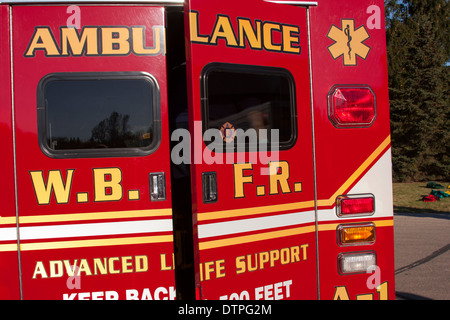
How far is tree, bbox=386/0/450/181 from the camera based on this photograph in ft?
72.9

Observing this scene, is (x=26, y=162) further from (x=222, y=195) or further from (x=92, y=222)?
(x=222, y=195)

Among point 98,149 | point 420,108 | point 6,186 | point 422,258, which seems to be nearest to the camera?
point 6,186

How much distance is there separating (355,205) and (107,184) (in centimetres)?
159

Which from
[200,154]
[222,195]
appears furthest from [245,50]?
[222,195]

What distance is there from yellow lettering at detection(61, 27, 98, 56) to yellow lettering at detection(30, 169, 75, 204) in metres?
0.68

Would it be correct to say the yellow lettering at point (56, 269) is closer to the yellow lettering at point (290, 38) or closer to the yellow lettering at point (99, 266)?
the yellow lettering at point (99, 266)

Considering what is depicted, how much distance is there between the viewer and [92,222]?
8.34ft

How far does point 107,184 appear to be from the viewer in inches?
101

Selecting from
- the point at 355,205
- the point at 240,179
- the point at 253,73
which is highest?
the point at 253,73

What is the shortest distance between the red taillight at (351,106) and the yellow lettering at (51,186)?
1.70 meters

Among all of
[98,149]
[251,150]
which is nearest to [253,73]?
Result: [251,150]

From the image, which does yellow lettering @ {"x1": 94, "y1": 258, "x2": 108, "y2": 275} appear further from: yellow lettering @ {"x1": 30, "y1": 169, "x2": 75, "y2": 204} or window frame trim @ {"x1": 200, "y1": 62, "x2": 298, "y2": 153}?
window frame trim @ {"x1": 200, "y1": 62, "x2": 298, "y2": 153}

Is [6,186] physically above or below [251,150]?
below

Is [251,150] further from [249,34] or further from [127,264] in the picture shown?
[127,264]
